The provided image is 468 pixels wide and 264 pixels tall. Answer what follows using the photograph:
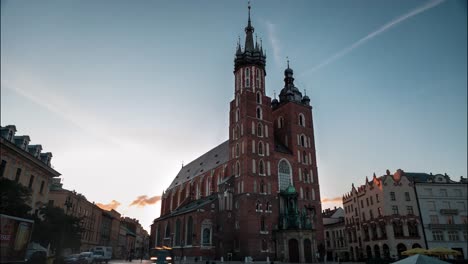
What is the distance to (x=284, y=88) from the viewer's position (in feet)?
201

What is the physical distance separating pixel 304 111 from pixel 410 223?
2438 centimetres

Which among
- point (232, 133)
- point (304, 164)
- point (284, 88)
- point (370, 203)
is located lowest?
point (370, 203)

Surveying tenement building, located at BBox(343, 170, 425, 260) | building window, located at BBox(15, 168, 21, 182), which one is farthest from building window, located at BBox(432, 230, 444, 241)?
building window, located at BBox(15, 168, 21, 182)

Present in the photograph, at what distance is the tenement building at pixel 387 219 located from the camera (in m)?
50.0

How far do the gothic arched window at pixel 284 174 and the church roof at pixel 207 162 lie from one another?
10993 millimetres

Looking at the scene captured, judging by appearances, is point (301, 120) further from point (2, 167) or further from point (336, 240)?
point (2, 167)

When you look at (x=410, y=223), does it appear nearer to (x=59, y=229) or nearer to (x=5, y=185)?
(x=59, y=229)

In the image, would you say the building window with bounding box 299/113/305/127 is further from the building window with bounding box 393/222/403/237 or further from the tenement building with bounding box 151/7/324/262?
the building window with bounding box 393/222/403/237

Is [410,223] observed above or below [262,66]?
below

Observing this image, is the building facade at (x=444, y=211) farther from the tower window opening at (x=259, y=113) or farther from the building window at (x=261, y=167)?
the tower window opening at (x=259, y=113)

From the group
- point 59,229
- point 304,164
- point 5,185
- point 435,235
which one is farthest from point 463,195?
point 5,185

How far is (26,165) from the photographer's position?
32.3 m

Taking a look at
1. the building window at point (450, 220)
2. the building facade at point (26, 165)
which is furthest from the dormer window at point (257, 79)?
the building window at point (450, 220)

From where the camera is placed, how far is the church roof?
62531 millimetres
